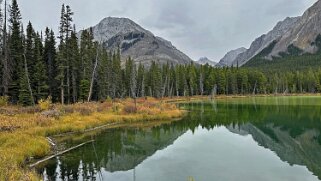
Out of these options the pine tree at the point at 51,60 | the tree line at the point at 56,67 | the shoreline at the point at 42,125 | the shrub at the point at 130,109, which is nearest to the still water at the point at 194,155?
the shoreline at the point at 42,125

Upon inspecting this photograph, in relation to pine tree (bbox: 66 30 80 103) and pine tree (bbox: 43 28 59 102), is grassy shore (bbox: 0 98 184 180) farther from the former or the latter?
pine tree (bbox: 43 28 59 102)

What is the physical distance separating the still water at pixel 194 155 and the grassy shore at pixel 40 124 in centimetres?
187

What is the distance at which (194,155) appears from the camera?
99.0 feet

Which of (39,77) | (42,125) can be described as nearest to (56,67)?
(39,77)

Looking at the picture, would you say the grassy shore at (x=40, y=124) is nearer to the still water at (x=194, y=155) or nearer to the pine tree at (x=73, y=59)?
the still water at (x=194, y=155)

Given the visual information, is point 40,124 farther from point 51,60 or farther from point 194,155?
point 51,60

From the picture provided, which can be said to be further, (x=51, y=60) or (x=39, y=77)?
(x=51, y=60)

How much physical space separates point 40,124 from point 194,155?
17004 millimetres

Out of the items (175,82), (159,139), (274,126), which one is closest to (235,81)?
(175,82)

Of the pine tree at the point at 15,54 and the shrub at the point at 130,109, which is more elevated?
the pine tree at the point at 15,54

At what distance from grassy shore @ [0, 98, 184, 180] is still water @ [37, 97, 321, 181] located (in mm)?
1873

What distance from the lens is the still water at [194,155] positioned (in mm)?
22797

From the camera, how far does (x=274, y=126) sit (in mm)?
51500

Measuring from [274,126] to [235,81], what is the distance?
360 feet
